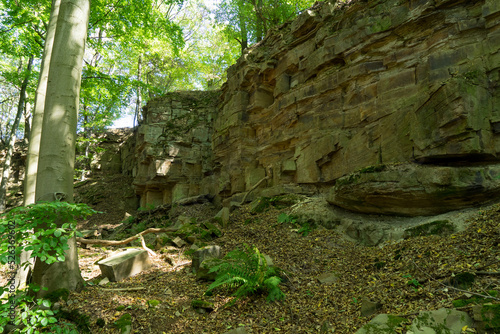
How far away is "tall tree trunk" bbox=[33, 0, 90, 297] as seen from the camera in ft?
15.1

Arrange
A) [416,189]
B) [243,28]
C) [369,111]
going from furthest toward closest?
[243,28] → [369,111] → [416,189]

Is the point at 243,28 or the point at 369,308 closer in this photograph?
the point at 369,308

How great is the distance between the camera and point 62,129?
4777 millimetres

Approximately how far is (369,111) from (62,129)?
8942 millimetres

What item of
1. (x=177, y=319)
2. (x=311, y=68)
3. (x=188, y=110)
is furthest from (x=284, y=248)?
(x=188, y=110)

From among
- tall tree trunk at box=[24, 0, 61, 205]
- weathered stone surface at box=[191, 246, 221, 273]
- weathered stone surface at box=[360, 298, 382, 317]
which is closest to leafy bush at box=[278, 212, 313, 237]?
weathered stone surface at box=[191, 246, 221, 273]

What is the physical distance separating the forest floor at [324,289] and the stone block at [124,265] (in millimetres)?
185

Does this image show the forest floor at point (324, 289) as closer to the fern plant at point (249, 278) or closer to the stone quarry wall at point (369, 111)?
the fern plant at point (249, 278)

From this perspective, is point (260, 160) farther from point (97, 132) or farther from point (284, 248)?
point (97, 132)

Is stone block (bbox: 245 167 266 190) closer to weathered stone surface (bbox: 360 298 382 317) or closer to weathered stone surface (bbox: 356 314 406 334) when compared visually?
weathered stone surface (bbox: 360 298 382 317)

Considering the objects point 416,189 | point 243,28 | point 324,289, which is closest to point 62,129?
point 324,289

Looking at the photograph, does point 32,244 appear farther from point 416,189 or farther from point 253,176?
point 253,176

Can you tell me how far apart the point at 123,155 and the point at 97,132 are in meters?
5.06

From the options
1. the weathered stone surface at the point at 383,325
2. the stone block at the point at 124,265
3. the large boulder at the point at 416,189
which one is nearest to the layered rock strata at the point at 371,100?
the large boulder at the point at 416,189
